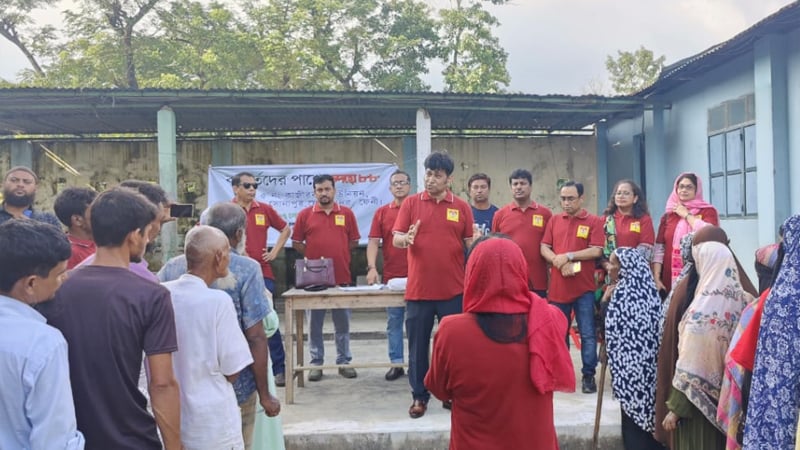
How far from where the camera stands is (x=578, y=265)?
A: 4668 mm

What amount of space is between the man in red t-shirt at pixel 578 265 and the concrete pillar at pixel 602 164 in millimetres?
5163

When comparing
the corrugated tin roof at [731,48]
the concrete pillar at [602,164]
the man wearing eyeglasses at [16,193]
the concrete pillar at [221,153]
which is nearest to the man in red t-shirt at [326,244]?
the man wearing eyeglasses at [16,193]

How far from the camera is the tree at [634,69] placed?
23562mm

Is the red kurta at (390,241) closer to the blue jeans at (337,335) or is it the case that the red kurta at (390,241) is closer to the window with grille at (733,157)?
the blue jeans at (337,335)

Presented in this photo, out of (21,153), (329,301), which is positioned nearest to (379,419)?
(329,301)

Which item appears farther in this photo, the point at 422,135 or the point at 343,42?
the point at 343,42

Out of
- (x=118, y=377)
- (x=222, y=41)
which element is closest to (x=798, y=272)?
(x=118, y=377)

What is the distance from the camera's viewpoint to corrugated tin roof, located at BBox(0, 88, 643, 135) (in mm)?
7383

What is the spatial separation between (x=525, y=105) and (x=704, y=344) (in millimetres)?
5741

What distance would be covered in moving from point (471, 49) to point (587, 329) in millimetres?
14096

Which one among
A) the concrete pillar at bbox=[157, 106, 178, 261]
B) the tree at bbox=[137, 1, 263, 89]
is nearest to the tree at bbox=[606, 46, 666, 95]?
the tree at bbox=[137, 1, 263, 89]

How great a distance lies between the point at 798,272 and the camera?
2139 millimetres

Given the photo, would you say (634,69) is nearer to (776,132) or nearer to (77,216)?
(776,132)

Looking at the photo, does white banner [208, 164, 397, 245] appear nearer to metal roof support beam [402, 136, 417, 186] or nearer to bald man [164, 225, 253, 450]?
metal roof support beam [402, 136, 417, 186]
